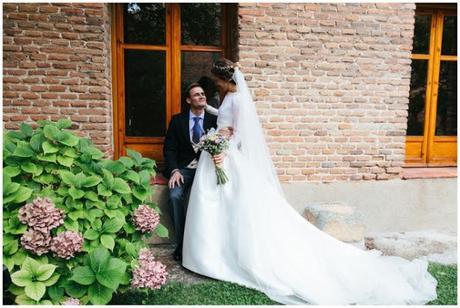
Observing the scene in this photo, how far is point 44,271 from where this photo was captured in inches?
99.6

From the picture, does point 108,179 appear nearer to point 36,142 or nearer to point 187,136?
point 36,142

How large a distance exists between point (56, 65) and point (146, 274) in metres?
2.60

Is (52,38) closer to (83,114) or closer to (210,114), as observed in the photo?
(83,114)

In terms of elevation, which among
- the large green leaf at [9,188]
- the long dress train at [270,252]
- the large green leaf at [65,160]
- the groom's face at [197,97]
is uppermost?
the groom's face at [197,97]

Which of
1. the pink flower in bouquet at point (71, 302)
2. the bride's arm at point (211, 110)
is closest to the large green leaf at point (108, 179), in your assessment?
the pink flower in bouquet at point (71, 302)

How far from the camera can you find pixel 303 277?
3.29 meters

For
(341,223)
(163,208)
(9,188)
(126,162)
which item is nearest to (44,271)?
(9,188)

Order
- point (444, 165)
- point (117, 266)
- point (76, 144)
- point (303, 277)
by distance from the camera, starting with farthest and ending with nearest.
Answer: point (444, 165), point (303, 277), point (76, 144), point (117, 266)

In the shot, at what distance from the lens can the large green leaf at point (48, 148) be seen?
2.65 m

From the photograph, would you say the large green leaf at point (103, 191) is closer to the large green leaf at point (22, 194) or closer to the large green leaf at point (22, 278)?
the large green leaf at point (22, 194)

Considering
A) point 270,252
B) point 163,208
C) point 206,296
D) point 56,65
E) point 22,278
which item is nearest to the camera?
point 22,278

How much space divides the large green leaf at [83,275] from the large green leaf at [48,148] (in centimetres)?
81

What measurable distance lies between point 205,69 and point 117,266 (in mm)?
2884

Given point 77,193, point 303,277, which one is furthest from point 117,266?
point 303,277
